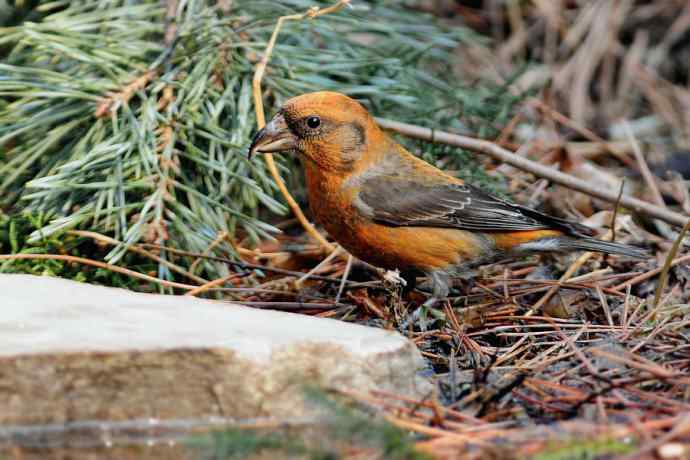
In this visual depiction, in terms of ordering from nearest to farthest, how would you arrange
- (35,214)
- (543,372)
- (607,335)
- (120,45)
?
(543,372), (607,335), (35,214), (120,45)

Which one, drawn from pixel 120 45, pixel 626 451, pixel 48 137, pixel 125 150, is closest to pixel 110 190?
pixel 125 150

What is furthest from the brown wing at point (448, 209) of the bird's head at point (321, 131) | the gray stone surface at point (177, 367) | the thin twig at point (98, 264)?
the gray stone surface at point (177, 367)

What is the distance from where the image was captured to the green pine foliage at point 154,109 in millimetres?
4699

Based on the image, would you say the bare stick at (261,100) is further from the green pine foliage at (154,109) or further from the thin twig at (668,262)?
the thin twig at (668,262)

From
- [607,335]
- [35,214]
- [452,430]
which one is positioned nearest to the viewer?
[452,430]

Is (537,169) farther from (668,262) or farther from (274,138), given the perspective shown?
(274,138)

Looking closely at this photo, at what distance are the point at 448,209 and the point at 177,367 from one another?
7.85ft

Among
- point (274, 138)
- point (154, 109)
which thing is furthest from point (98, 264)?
point (274, 138)

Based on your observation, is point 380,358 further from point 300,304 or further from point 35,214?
point 35,214

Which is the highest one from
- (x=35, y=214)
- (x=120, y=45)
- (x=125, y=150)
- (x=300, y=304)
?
(x=120, y=45)

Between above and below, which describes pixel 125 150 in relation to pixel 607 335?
above

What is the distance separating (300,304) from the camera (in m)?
4.60

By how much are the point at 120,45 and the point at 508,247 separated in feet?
7.65

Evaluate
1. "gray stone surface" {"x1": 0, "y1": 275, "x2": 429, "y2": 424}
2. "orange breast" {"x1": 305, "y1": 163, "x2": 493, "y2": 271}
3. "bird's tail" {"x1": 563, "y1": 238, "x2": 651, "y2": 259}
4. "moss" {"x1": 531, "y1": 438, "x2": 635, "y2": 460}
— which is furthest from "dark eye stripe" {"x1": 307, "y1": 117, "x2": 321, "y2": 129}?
"moss" {"x1": 531, "y1": 438, "x2": 635, "y2": 460}
